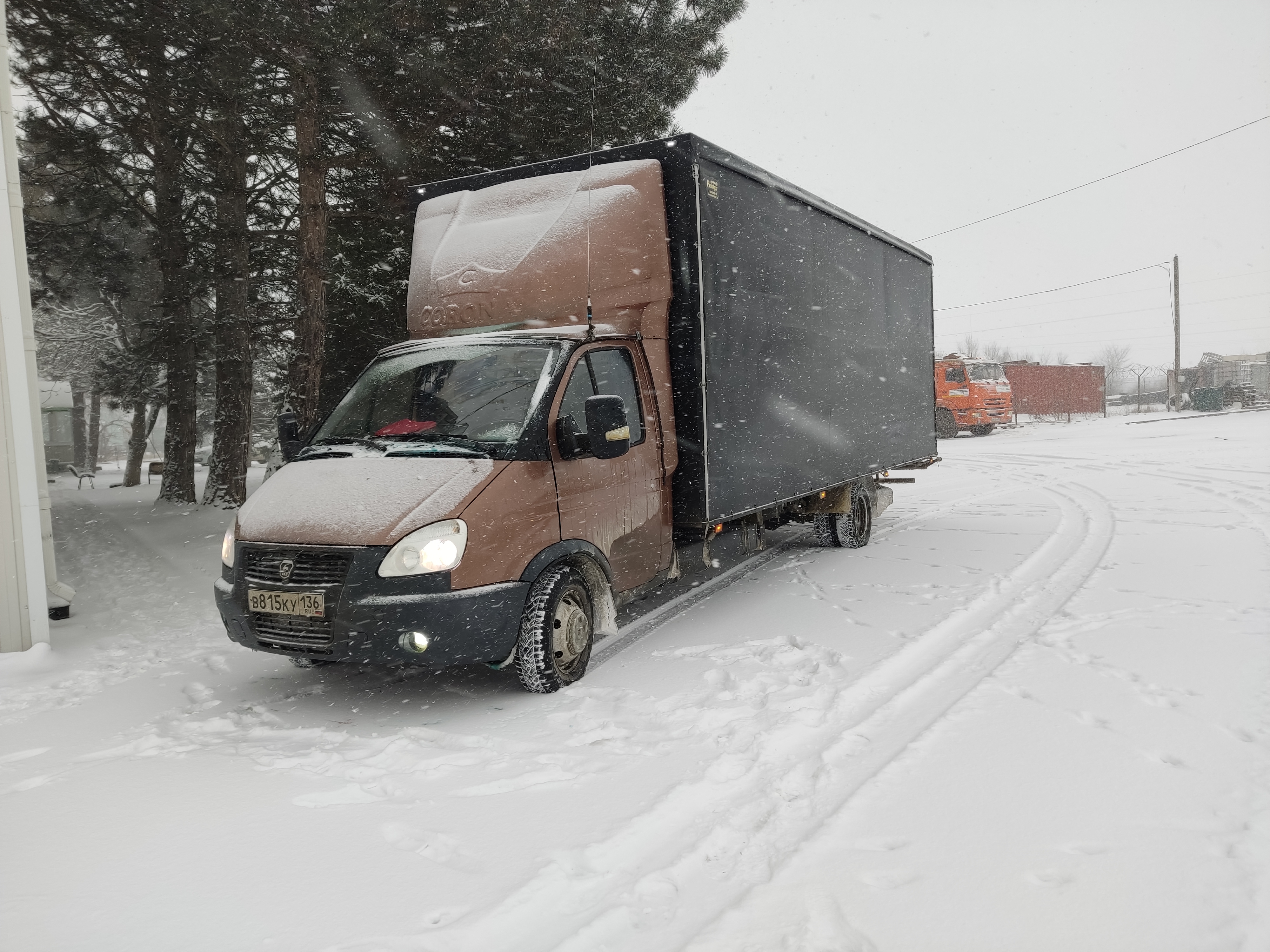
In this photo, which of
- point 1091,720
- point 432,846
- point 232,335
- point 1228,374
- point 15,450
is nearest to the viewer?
point 432,846

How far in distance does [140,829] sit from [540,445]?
8.42 feet

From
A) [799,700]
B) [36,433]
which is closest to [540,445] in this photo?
[799,700]

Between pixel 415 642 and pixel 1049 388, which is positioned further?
pixel 1049 388

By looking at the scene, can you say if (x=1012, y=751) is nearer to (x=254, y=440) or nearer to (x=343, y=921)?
(x=343, y=921)

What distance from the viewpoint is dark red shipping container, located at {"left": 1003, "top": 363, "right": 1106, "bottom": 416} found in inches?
1516

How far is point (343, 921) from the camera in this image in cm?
274

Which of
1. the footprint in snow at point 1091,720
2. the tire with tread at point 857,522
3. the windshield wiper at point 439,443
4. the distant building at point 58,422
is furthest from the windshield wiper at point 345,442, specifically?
the distant building at point 58,422

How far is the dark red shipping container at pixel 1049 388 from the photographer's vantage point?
1516 inches

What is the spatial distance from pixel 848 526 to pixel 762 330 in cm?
327

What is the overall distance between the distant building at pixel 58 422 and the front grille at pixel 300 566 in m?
38.4

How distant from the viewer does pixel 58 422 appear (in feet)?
128

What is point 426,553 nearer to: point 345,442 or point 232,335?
point 345,442

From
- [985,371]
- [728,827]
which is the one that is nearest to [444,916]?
[728,827]

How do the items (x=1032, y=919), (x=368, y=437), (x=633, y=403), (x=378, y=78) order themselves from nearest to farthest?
(x=1032, y=919) → (x=368, y=437) → (x=633, y=403) → (x=378, y=78)
